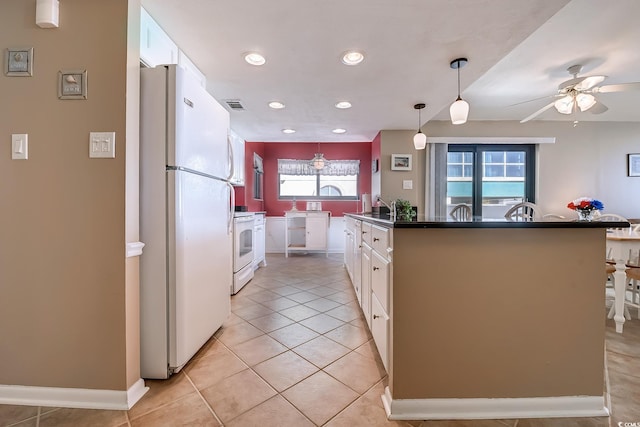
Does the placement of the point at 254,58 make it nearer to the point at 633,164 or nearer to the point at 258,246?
the point at 258,246

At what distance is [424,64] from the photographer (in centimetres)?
216

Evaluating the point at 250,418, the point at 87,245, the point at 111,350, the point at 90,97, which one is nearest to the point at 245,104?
the point at 90,97

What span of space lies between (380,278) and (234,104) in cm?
268

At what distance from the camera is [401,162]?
13.4 ft

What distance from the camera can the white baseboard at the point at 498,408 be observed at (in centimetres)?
118

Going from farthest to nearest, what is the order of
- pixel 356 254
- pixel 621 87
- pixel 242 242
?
1. pixel 242 242
2. pixel 356 254
3. pixel 621 87

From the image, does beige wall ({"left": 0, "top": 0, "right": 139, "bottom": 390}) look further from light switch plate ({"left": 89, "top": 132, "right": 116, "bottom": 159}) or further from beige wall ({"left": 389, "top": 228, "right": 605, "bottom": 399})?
beige wall ({"left": 389, "top": 228, "right": 605, "bottom": 399})

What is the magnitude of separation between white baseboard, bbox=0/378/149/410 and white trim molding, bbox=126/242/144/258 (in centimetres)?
65

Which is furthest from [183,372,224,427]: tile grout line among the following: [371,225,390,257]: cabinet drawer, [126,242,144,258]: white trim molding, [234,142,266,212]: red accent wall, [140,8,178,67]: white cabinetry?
[234,142,266,212]: red accent wall

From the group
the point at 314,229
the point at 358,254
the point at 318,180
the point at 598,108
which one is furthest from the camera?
the point at 318,180

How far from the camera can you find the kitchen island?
120 centimetres

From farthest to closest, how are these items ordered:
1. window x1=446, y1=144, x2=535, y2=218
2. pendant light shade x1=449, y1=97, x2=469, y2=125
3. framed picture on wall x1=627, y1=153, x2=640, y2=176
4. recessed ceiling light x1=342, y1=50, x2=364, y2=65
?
window x1=446, y1=144, x2=535, y2=218
framed picture on wall x1=627, y1=153, x2=640, y2=176
pendant light shade x1=449, y1=97, x2=469, y2=125
recessed ceiling light x1=342, y1=50, x2=364, y2=65

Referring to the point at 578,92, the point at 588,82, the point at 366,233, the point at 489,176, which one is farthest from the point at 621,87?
the point at 366,233

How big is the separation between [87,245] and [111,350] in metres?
0.53
